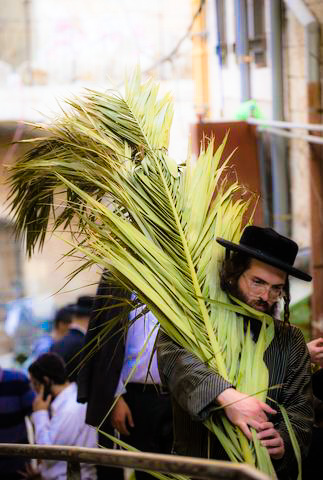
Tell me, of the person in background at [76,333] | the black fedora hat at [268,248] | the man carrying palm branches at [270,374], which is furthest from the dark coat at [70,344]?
the black fedora hat at [268,248]

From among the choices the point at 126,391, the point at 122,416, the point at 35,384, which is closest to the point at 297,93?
the point at 35,384

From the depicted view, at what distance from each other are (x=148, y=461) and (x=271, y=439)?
2.33 feet

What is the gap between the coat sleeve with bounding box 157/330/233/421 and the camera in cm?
273

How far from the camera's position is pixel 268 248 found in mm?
3010

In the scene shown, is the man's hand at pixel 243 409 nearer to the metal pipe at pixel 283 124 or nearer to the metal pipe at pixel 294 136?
the metal pipe at pixel 283 124

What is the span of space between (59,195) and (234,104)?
532 centimetres

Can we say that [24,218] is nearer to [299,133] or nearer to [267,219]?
[299,133]

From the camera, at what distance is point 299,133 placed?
6.59 meters

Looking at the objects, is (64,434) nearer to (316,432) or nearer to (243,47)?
(316,432)

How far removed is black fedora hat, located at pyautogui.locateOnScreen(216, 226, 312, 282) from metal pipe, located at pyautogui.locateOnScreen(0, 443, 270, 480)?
0.90m

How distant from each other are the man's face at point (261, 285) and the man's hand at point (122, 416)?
57.6 inches

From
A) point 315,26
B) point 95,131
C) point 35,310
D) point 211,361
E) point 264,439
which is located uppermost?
point 315,26

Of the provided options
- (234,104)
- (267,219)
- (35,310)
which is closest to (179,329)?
(267,219)

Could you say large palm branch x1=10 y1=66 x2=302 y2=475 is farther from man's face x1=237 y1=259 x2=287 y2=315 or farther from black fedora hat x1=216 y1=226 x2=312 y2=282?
black fedora hat x1=216 y1=226 x2=312 y2=282
